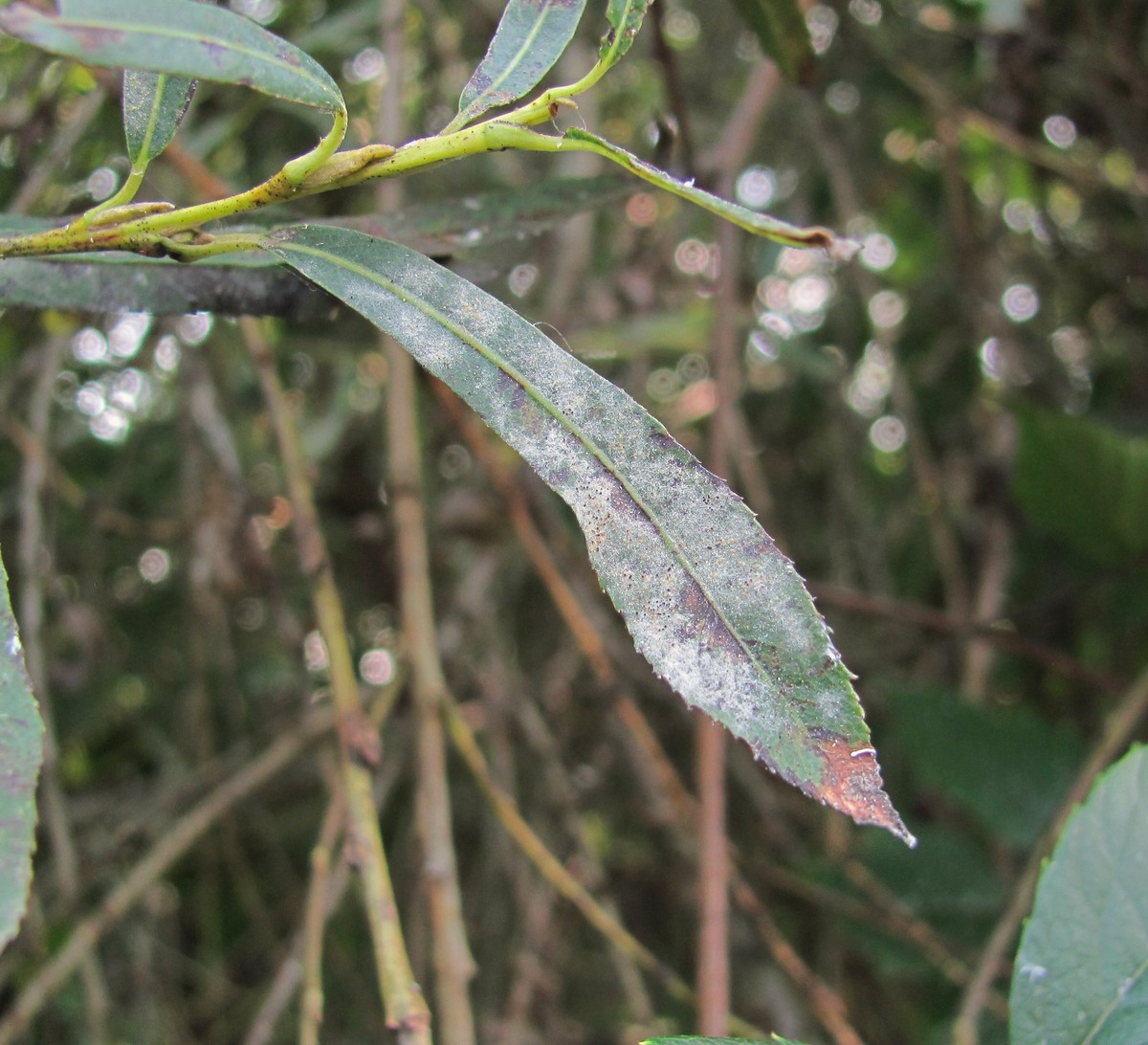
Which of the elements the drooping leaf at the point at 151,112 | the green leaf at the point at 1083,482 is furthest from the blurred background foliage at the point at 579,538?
the drooping leaf at the point at 151,112

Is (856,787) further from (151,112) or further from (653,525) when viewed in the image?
(151,112)

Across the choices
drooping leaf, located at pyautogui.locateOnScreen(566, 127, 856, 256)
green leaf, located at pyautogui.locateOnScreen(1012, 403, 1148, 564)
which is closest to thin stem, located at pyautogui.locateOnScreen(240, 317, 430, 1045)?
drooping leaf, located at pyautogui.locateOnScreen(566, 127, 856, 256)

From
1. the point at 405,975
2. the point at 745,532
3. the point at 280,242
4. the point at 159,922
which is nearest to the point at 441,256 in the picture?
the point at 280,242

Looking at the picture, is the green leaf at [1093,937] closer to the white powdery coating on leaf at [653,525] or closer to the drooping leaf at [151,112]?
the white powdery coating on leaf at [653,525]

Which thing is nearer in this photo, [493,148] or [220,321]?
[493,148]

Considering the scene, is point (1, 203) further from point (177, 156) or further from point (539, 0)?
point (539, 0)

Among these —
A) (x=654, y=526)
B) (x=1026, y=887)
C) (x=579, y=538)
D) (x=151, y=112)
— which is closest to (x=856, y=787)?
(x=654, y=526)
